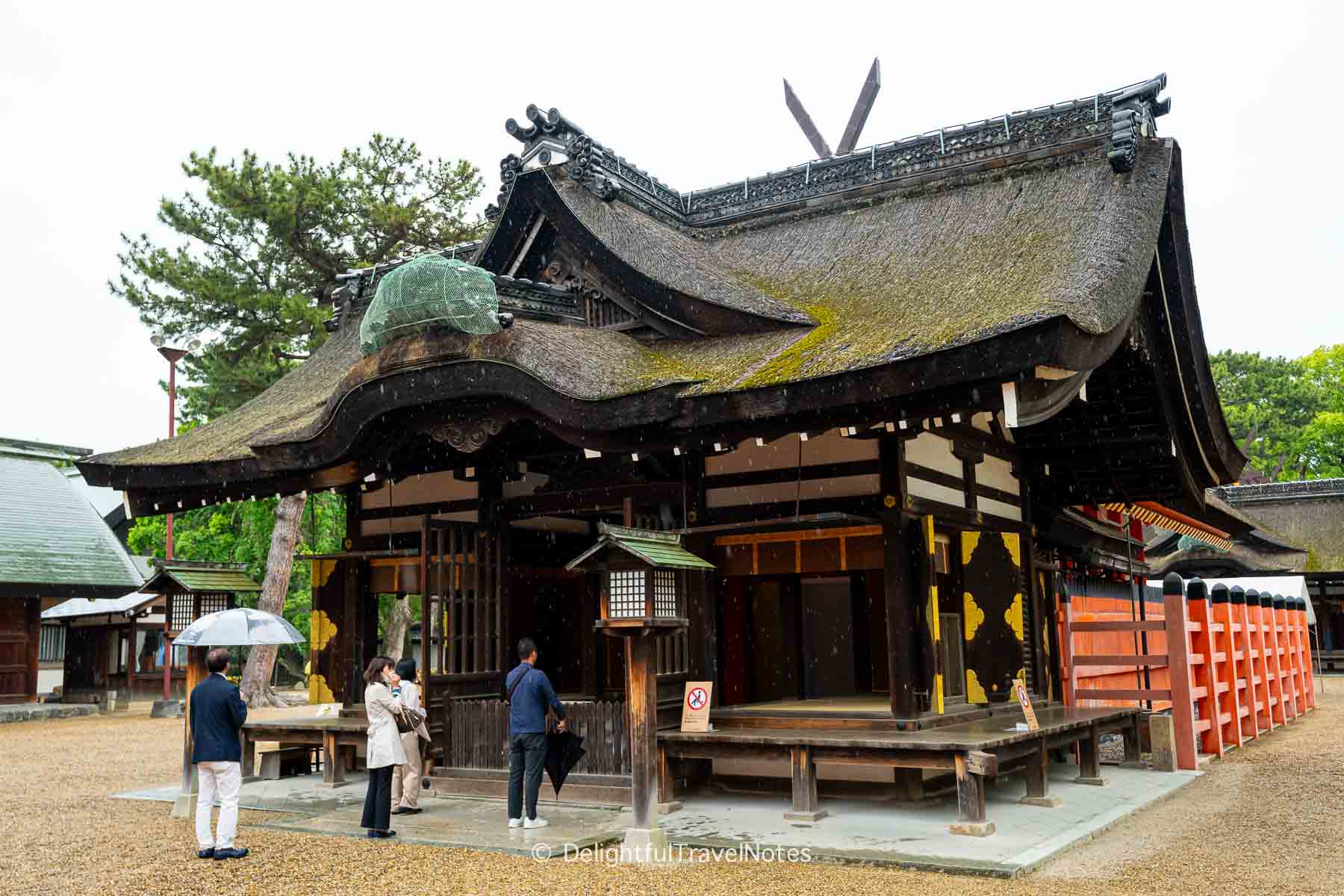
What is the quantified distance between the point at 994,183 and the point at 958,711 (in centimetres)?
601

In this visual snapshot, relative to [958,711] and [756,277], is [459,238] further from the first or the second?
[958,711]

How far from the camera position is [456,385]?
9281 millimetres

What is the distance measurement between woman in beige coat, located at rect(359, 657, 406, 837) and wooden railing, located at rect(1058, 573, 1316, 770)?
774 cm

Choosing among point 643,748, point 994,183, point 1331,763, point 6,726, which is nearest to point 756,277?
point 994,183

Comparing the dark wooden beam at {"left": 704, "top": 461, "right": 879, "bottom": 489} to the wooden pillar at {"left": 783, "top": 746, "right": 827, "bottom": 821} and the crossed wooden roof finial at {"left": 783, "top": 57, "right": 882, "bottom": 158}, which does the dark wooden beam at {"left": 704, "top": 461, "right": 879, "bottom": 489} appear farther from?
the crossed wooden roof finial at {"left": 783, "top": 57, "right": 882, "bottom": 158}

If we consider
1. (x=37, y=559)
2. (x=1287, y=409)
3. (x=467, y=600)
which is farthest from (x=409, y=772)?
(x=1287, y=409)

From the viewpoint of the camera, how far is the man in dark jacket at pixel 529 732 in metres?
8.29

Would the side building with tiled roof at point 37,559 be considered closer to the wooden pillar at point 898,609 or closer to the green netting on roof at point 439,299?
the green netting on roof at point 439,299

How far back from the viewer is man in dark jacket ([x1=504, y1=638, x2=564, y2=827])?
8.29 m

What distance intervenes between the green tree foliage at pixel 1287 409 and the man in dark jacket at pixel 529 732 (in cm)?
4217

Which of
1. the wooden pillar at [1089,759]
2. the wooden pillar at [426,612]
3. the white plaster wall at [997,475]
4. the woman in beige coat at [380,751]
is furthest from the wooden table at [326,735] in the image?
the wooden pillar at [1089,759]

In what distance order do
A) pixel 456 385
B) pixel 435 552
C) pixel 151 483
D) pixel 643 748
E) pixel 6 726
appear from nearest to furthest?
1. pixel 643 748
2. pixel 456 385
3. pixel 435 552
4. pixel 151 483
5. pixel 6 726

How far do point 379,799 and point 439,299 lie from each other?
4.14 m

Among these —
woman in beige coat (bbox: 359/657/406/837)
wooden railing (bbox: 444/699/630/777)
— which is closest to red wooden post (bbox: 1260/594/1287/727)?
wooden railing (bbox: 444/699/630/777)
